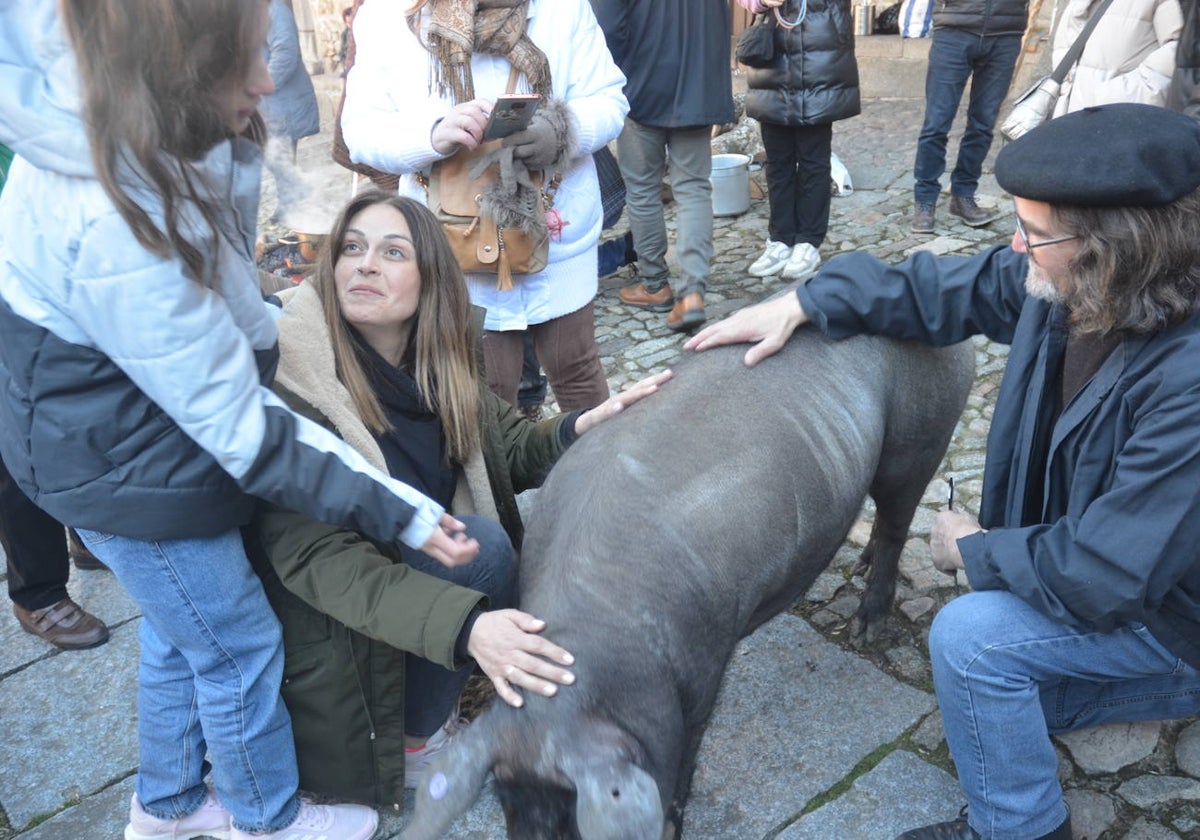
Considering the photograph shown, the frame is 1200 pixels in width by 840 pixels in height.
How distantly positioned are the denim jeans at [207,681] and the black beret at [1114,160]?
200 centimetres

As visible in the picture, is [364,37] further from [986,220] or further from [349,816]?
[986,220]

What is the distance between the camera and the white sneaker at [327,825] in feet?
9.12

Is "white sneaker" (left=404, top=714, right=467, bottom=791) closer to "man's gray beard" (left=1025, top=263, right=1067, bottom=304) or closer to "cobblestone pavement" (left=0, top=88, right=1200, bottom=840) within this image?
"cobblestone pavement" (left=0, top=88, right=1200, bottom=840)

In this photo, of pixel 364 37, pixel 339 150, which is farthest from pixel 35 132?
pixel 339 150

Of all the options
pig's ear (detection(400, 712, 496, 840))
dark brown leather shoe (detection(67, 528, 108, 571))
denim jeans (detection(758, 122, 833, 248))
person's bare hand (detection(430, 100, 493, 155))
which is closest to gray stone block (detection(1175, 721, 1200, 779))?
pig's ear (detection(400, 712, 496, 840))

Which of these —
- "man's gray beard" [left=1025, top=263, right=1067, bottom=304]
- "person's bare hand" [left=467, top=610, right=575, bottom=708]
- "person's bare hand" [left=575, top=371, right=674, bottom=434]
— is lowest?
"person's bare hand" [left=467, top=610, right=575, bottom=708]

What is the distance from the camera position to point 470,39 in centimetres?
336

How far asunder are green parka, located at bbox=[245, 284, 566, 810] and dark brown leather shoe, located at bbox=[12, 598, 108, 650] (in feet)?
4.45

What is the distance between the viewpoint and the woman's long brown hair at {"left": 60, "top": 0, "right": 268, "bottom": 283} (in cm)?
169

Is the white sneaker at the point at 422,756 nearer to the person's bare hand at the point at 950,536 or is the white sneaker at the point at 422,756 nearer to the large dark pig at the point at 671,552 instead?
the large dark pig at the point at 671,552

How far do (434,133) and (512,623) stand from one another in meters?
1.81

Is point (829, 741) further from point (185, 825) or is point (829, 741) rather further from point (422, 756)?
point (185, 825)

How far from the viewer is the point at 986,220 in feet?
23.5

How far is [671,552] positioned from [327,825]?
50.8 inches
